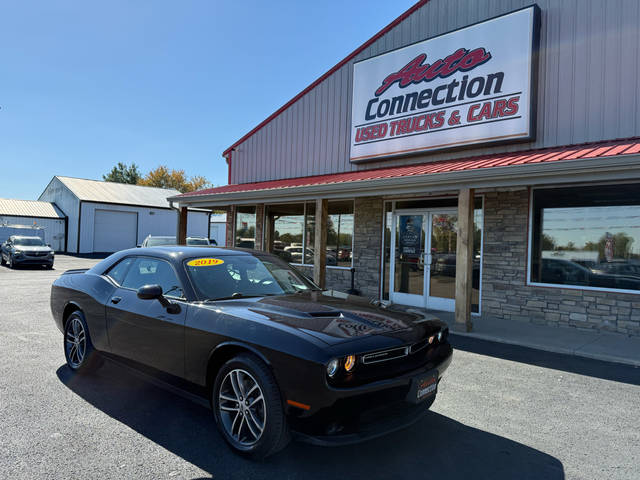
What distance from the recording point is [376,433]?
9.00 feet

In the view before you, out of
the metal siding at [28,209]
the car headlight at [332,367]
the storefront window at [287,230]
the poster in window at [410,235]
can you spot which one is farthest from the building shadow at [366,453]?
the metal siding at [28,209]

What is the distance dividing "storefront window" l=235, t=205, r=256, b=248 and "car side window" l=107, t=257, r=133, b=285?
30.3 ft

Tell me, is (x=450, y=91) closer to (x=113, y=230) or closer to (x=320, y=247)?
(x=320, y=247)

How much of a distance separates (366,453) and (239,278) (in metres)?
1.80

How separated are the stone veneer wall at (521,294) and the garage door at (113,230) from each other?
2656 centimetres

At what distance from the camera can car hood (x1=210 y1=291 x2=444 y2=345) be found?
3.00 m

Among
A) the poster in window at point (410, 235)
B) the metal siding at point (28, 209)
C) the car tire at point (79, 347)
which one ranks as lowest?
the car tire at point (79, 347)

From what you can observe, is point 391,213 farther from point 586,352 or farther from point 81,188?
point 81,188

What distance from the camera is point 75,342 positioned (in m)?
4.82

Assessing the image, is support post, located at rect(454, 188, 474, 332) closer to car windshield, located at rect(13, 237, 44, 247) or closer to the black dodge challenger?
the black dodge challenger

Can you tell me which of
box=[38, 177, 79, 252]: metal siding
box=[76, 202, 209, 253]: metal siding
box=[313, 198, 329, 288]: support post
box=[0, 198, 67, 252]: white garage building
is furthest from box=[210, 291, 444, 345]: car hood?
box=[0, 198, 67, 252]: white garage building

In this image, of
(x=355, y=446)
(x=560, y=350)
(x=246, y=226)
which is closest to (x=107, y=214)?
(x=246, y=226)

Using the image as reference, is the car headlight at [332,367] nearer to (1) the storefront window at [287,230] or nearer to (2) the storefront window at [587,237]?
(2) the storefront window at [587,237]

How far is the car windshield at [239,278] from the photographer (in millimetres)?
3783
